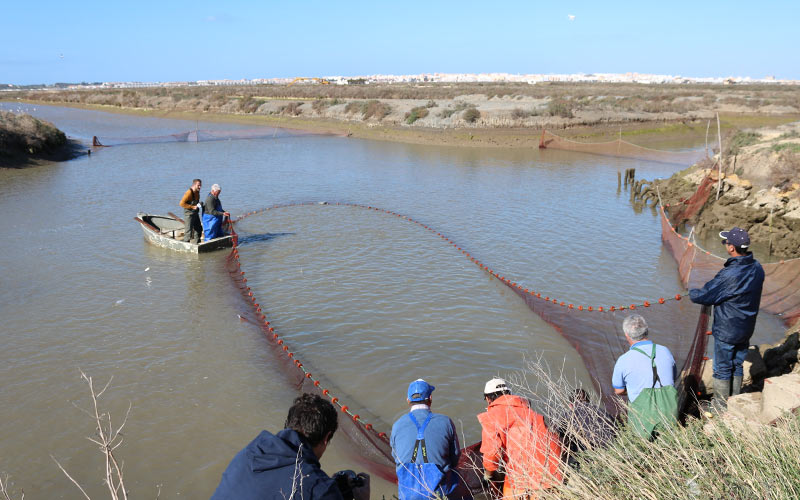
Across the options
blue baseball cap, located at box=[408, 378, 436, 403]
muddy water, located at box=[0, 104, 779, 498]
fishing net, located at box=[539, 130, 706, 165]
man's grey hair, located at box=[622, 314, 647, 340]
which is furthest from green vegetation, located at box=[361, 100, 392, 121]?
blue baseball cap, located at box=[408, 378, 436, 403]

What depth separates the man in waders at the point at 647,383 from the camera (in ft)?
14.1

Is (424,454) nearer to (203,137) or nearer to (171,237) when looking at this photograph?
(171,237)

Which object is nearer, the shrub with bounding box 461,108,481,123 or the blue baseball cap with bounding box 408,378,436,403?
the blue baseball cap with bounding box 408,378,436,403

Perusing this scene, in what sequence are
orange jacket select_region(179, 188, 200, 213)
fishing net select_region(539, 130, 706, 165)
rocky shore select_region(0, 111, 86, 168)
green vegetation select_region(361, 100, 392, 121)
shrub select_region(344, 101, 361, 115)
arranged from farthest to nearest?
shrub select_region(344, 101, 361, 115) → green vegetation select_region(361, 100, 392, 121) → fishing net select_region(539, 130, 706, 165) → rocky shore select_region(0, 111, 86, 168) → orange jacket select_region(179, 188, 200, 213)

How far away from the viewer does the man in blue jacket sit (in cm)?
525

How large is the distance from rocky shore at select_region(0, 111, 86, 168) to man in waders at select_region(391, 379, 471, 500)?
2739cm

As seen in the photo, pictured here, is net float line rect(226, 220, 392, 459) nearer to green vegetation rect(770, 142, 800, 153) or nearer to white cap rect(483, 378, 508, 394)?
white cap rect(483, 378, 508, 394)

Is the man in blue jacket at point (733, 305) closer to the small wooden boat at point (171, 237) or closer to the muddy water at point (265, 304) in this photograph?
the muddy water at point (265, 304)

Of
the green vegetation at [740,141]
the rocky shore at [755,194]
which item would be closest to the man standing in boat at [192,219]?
the rocky shore at [755,194]

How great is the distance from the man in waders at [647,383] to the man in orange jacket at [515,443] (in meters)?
0.84

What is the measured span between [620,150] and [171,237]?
2683cm

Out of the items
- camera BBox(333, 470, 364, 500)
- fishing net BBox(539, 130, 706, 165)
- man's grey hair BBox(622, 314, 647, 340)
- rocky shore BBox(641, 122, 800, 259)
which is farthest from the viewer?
fishing net BBox(539, 130, 706, 165)

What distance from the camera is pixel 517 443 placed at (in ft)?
12.4

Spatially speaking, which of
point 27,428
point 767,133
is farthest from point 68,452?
point 767,133
